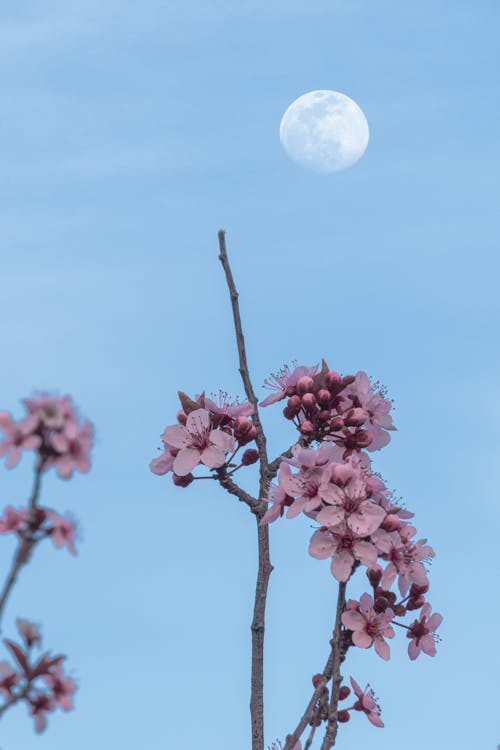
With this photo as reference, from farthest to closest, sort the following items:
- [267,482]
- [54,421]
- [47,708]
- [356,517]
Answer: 1. [267,482]
2. [356,517]
3. [47,708]
4. [54,421]

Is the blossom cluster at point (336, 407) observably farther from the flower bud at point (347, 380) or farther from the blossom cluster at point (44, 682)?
the blossom cluster at point (44, 682)

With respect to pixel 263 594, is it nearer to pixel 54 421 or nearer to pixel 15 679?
pixel 15 679

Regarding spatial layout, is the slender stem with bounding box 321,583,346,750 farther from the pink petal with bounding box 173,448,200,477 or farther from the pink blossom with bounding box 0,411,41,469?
the pink blossom with bounding box 0,411,41,469

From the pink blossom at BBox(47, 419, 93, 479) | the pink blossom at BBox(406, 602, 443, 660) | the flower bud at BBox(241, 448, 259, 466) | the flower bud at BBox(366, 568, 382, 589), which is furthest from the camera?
the flower bud at BBox(241, 448, 259, 466)

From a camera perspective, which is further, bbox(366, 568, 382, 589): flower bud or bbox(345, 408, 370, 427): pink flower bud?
bbox(345, 408, 370, 427): pink flower bud

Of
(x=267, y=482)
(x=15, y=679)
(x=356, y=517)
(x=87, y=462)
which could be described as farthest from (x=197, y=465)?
(x=87, y=462)

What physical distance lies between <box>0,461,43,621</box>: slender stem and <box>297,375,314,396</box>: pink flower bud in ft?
7.58

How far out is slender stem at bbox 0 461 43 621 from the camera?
2.68 meters

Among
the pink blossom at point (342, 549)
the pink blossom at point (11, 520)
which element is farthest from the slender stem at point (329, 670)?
the pink blossom at point (11, 520)

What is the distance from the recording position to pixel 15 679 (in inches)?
124

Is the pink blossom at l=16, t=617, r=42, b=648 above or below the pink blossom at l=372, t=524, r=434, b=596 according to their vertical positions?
below

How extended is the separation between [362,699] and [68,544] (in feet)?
6.96

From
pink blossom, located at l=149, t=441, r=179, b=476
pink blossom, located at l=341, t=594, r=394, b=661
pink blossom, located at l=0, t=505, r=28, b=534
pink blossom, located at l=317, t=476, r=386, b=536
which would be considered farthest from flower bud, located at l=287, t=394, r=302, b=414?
pink blossom, located at l=0, t=505, r=28, b=534

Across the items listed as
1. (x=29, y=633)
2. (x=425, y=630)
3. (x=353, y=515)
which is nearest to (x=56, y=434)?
(x=29, y=633)
